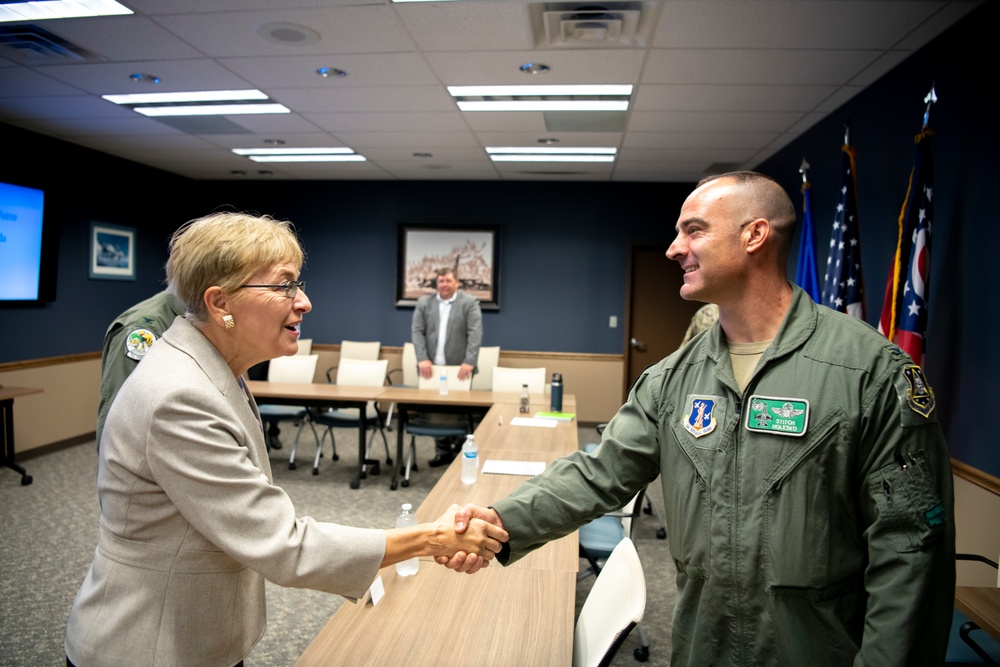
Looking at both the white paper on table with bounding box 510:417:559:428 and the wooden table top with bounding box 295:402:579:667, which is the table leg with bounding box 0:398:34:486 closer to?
the white paper on table with bounding box 510:417:559:428

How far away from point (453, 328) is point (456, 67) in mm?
2982

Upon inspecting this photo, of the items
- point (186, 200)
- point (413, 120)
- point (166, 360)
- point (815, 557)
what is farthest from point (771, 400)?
point (186, 200)

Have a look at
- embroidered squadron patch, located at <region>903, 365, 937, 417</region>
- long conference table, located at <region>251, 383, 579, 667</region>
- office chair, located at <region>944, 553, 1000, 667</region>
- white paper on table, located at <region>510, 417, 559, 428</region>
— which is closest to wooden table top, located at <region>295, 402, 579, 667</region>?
long conference table, located at <region>251, 383, 579, 667</region>

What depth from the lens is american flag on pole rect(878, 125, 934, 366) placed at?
3.19m

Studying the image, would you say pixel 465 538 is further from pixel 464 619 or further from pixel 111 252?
pixel 111 252

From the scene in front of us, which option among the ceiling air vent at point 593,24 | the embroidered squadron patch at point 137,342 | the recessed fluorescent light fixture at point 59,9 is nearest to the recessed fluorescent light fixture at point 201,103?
the recessed fluorescent light fixture at point 59,9

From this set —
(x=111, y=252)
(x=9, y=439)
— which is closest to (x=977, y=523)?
(x=9, y=439)

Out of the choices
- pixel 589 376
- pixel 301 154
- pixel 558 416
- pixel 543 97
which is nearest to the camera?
pixel 543 97

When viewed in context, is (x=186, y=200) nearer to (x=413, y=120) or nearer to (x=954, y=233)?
(x=413, y=120)

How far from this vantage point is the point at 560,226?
26.8 feet

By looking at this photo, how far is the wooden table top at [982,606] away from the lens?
6.19ft

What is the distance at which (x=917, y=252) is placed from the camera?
324cm

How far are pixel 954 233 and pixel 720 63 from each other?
1.57 meters

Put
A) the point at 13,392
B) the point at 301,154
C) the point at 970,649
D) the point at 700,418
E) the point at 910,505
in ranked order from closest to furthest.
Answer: the point at 910,505, the point at 700,418, the point at 970,649, the point at 13,392, the point at 301,154
